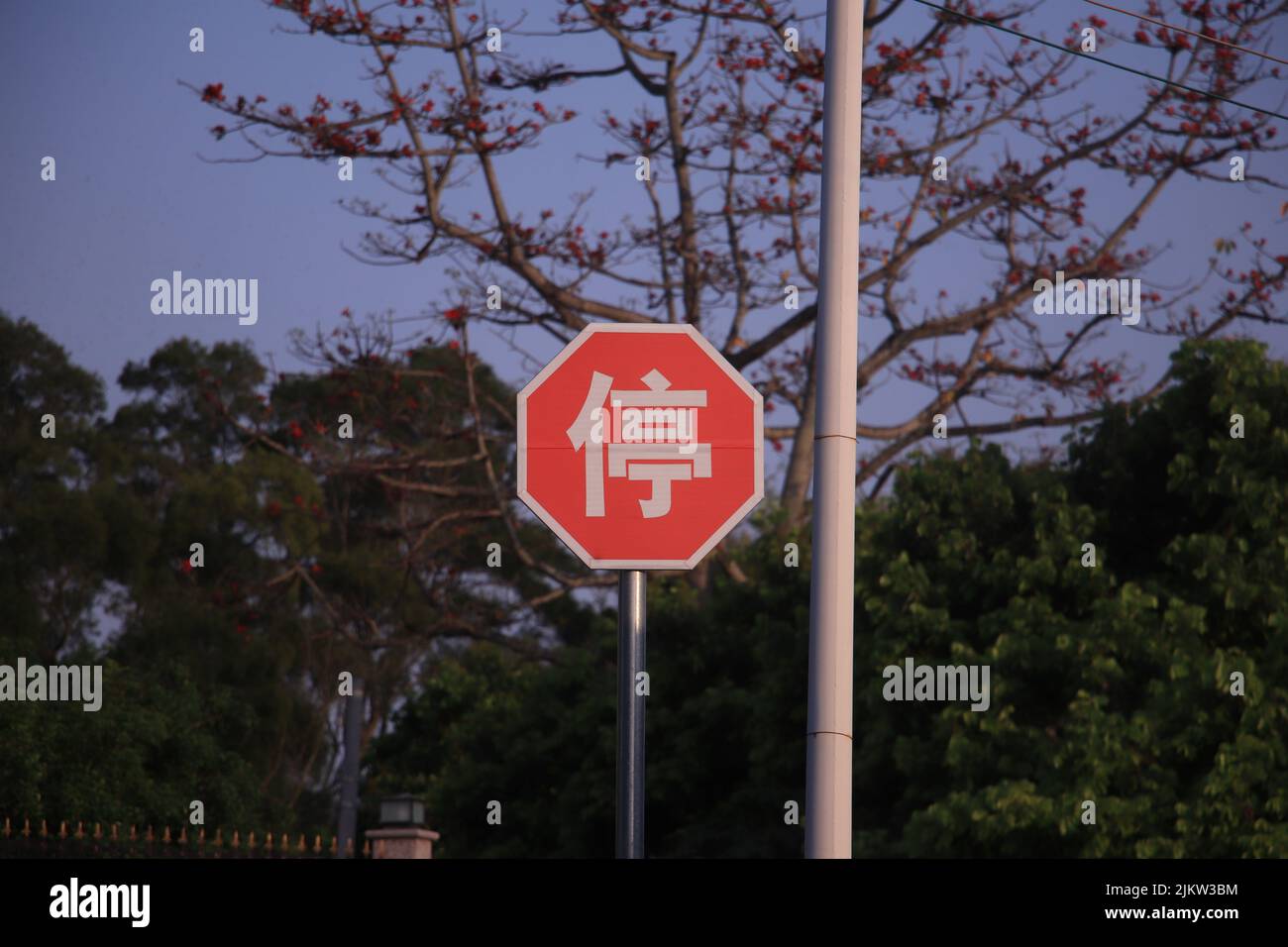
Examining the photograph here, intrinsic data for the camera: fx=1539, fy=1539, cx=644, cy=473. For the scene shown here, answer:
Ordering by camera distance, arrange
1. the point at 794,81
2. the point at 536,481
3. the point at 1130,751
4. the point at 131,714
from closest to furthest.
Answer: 1. the point at 536,481
2. the point at 1130,751
3. the point at 794,81
4. the point at 131,714

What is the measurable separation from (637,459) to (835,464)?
113 cm

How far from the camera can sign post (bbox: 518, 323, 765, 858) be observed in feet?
14.7

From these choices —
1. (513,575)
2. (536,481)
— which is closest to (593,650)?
(513,575)

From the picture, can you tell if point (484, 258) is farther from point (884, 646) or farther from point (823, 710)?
point (823, 710)

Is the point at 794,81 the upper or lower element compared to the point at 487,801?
upper

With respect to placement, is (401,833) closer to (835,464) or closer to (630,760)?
(835,464)

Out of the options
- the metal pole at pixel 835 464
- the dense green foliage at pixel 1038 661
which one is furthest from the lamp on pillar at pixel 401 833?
the metal pole at pixel 835 464

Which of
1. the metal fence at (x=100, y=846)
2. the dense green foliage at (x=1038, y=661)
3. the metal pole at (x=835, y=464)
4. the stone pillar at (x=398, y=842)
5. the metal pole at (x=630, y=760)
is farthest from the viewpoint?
the stone pillar at (x=398, y=842)

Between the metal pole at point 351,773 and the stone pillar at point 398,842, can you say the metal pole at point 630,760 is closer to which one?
the stone pillar at point 398,842

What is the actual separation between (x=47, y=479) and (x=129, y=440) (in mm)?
2467

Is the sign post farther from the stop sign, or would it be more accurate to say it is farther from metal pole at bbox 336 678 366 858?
metal pole at bbox 336 678 366 858

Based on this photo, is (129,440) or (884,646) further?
(129,440)

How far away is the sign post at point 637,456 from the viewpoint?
4492 mm

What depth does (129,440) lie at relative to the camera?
26.9 metres
